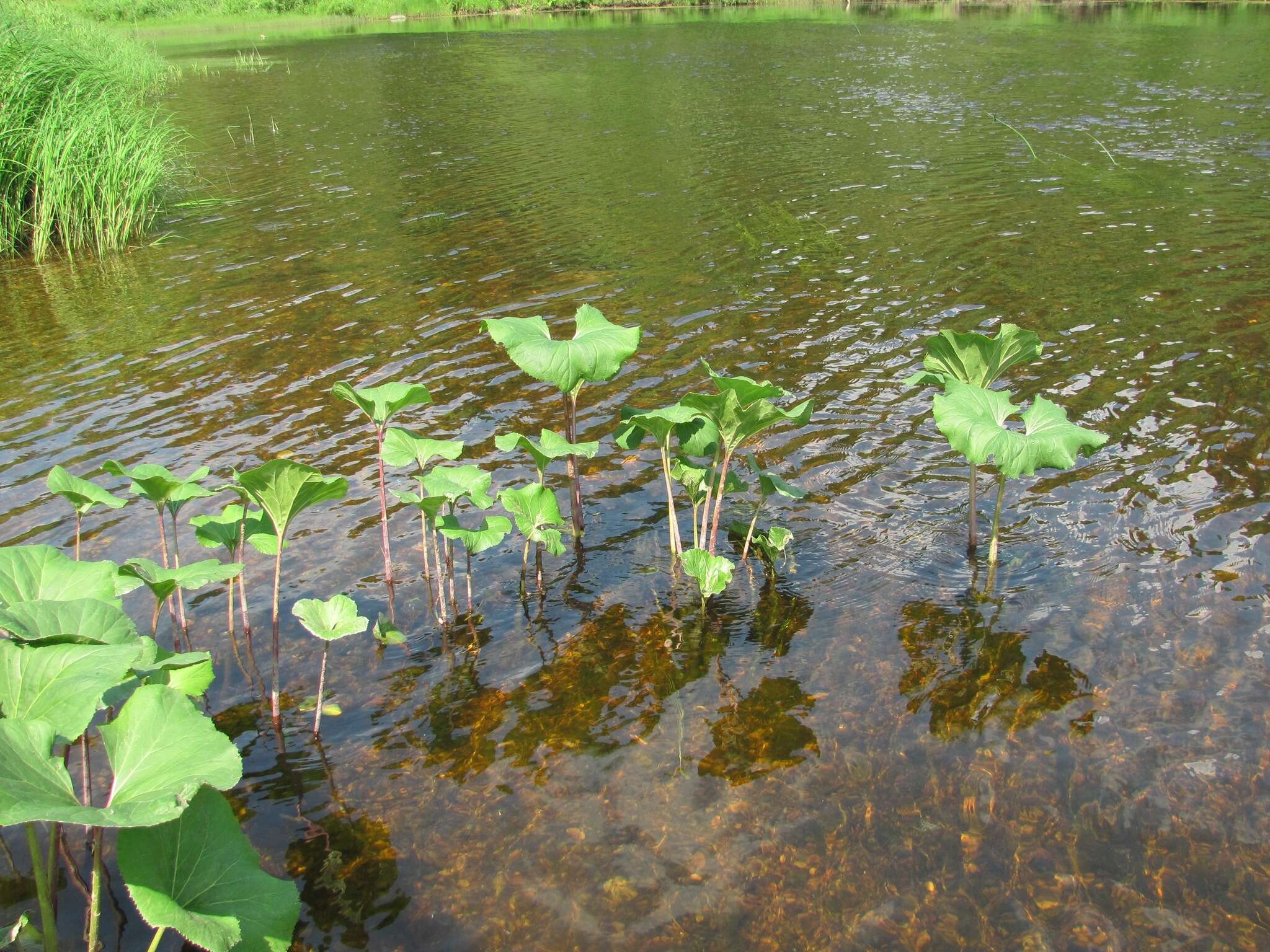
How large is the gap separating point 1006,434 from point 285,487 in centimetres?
338

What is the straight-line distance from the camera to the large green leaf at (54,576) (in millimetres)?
3594

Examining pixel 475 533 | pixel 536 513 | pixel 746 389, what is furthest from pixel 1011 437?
pixel 475 533

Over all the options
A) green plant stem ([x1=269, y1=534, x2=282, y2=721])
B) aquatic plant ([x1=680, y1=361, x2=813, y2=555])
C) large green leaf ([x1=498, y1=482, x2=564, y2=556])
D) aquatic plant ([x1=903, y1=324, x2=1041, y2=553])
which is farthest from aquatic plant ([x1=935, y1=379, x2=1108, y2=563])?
green plant stem ([x1=269, y1=534, x2=282, y2=721])

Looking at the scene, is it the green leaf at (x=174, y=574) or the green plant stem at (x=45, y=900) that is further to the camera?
the green leaf at (x=174, y=574)

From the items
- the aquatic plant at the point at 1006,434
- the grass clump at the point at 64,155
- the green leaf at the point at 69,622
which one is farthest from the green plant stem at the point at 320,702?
the grass clump at the point at 64,155

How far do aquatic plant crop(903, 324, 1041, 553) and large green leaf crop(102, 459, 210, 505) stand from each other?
12.3 ft

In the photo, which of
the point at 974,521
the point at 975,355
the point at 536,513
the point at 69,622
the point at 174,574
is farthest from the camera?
the point at 974,521

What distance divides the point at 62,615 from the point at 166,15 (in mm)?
51978

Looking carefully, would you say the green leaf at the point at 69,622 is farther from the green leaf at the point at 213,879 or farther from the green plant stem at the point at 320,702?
the green plant stem at the point at 320,702

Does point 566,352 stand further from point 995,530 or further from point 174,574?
point 995,530

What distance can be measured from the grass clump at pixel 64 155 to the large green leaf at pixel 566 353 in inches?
385

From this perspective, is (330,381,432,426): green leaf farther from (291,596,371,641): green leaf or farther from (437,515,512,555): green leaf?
(291,596,371,641): green leaf

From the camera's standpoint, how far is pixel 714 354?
8789 millimetres

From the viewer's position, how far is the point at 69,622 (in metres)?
3.27
